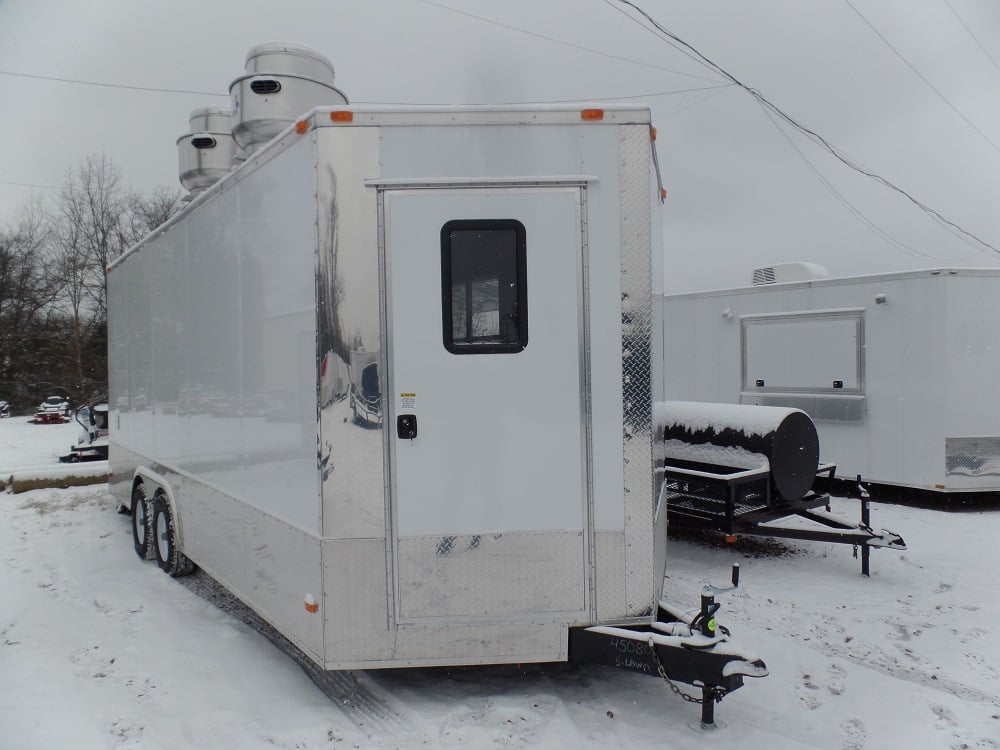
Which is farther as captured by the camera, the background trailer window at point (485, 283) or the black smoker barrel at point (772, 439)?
the black smoker barrel at point (772, 439)


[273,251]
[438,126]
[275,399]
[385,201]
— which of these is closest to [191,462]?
[275,399]

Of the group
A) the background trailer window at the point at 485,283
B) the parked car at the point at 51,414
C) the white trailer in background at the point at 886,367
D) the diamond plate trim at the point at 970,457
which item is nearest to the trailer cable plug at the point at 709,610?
the background trailer window at the point at 485,283

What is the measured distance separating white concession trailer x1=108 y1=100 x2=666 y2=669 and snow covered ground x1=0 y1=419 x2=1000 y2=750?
0.36 meters

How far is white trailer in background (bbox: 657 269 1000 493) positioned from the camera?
7.55 meters

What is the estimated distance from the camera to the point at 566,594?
328cm

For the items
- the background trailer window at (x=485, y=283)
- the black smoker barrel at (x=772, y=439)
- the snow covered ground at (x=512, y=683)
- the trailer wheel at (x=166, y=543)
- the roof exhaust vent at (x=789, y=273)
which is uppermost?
the roof exhaust vent at (x=789, y=273)

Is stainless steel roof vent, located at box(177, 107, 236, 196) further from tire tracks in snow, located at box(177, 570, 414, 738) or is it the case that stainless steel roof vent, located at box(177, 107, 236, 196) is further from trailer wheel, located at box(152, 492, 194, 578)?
tire tracks in snow, located at box(177, 570, 414, 738)

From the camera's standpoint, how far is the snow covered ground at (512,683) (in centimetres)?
320

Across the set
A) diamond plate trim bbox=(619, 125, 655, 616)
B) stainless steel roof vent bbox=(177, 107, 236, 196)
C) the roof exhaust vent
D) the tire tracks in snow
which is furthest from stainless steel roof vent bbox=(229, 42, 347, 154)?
the roof exhaust vent

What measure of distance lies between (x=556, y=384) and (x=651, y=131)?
1.33 metres

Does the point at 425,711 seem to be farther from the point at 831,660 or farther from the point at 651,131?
the point at 651,131

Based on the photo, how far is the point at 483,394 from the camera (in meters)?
3.24

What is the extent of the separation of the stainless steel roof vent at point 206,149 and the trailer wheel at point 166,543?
274 cm

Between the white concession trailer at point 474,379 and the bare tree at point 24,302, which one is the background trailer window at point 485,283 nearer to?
the white concession trailer at point 474,379
